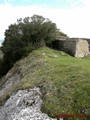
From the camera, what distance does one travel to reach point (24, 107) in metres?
25.9

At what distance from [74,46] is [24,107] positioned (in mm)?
26488

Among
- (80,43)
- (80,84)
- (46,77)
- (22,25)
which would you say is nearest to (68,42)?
(80,43)

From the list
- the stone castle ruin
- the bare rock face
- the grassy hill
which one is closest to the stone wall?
the stone castle ruin

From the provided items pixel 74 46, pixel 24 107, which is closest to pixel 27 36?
pixel 74 46

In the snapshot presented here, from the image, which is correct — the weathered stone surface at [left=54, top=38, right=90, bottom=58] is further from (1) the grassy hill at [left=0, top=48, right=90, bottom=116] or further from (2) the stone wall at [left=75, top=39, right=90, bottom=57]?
(1) the grassy hill at [left=0, top=48, right=90, bottom=116]

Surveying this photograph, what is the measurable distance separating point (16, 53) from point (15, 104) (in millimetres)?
25993

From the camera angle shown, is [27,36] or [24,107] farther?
[27,36]

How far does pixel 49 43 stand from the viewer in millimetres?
55094

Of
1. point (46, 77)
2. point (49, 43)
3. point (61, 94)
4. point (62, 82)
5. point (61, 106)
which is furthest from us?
point (49, 43)

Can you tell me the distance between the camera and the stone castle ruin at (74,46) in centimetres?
5115

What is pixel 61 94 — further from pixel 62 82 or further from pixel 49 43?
pixel 49 43

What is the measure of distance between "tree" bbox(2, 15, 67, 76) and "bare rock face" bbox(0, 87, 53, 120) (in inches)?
913

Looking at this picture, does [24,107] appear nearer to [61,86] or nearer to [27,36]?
[61,86]

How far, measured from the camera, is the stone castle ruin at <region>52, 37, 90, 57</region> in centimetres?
5115
